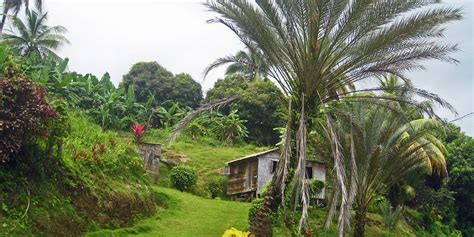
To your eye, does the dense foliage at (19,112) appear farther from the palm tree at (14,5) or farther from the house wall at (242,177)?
the palm tree at (14,5)

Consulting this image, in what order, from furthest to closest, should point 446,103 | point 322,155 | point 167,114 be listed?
point 167,114
point 322,155
point 446,103

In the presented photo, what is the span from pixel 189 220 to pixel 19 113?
234 inches

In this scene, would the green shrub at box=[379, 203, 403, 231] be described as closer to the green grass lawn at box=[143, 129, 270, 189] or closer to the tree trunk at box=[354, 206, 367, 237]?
the tree trunk at box=[354, 206, 367, 237]

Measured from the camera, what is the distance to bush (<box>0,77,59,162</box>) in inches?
373

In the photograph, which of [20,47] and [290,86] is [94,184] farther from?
[20,47]

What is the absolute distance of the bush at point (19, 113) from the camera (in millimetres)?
9484

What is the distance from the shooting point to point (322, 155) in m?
17.4

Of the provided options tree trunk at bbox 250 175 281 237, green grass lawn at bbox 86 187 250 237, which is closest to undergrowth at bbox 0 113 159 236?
green grass lawn at bbox 86 187 250 237

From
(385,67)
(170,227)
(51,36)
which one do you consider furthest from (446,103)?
(51,36)

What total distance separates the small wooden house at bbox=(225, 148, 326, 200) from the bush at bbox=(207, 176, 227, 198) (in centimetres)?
30

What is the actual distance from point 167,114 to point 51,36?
30.6 feet

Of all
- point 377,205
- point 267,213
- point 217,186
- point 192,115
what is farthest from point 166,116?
point 267,213

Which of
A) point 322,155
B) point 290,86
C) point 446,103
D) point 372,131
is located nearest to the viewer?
point 446,103

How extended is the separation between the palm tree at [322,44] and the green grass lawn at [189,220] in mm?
1812
